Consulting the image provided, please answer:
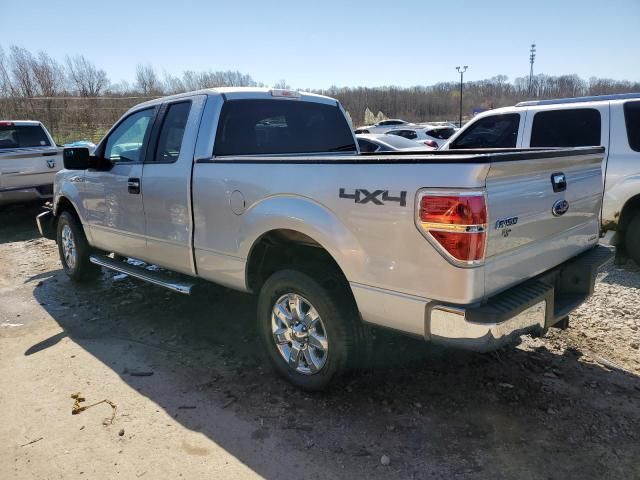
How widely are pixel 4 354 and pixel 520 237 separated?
411 centimetres

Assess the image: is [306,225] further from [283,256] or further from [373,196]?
[283,256]

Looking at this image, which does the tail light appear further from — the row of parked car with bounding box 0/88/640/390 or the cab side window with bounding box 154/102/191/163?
the cab side window with bounding box 154/102/191/163

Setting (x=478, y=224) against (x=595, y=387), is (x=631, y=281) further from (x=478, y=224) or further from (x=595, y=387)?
(x=478, y=224)

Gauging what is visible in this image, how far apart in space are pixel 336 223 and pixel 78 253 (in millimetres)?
4038

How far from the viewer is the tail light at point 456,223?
2.33m

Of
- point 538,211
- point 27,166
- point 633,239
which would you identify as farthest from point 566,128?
point 27,166

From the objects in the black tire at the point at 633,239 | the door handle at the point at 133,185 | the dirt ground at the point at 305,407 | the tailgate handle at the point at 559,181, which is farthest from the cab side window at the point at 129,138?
the black tire at the point at 633,239

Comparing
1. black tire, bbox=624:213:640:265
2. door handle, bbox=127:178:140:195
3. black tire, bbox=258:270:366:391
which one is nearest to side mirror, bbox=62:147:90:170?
door handle, bbox=127:178:140:195

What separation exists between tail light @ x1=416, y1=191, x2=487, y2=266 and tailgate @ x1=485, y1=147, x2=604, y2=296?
0.07 metres

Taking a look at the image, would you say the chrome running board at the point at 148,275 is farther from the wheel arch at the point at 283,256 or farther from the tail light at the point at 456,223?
the tail light at the point at 456,223

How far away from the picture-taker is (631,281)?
5.34 m

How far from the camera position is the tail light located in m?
2.33

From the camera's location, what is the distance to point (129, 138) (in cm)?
489

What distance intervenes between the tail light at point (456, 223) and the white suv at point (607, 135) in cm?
420
